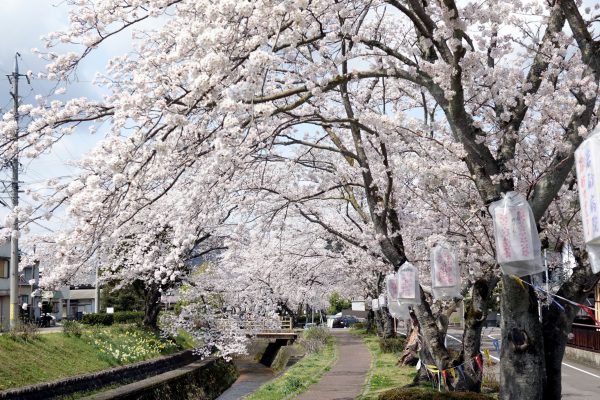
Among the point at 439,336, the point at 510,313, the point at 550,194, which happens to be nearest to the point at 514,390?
the point at 510,313

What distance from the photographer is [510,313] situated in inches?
276

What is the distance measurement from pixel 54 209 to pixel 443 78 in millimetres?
4424

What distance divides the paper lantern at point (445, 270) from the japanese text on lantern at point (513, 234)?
290 centimetres

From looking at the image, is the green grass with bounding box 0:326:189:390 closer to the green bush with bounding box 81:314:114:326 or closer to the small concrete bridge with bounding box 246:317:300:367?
the green bush with bounding box 81:314:114:326

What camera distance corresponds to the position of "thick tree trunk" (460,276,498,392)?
1070cm

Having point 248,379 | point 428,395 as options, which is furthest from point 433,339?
point 248,379

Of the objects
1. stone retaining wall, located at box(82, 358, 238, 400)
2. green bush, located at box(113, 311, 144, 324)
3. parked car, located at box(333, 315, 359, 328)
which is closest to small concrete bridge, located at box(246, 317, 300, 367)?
stone retaining wall, located at box(82, 358, 238, 400)

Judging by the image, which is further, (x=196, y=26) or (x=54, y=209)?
(x=54, y=209)

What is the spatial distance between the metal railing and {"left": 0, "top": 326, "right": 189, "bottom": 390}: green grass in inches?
631

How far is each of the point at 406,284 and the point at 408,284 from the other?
0.03 metres

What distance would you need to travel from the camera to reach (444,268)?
921 centimetres

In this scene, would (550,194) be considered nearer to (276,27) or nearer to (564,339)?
(564,339)

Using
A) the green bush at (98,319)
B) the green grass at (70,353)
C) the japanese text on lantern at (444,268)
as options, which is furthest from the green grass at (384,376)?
the green bush at (98,319)

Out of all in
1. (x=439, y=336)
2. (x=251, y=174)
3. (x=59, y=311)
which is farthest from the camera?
(x=59, y=311)
